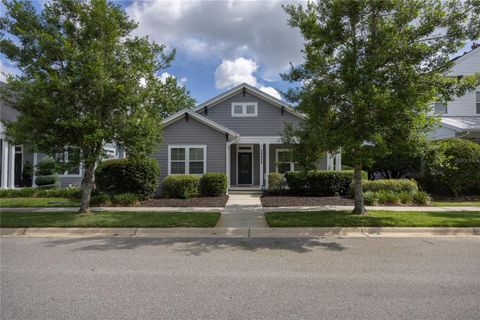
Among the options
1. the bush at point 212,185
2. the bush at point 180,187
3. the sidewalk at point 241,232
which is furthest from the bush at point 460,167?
the bush at point 180,187

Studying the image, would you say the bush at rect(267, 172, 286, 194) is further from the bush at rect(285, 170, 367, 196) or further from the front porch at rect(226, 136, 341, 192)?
the front porch at rect(226, 136, 341, 192)

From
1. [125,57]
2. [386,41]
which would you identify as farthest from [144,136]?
[386,41]

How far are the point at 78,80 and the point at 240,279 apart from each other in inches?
292

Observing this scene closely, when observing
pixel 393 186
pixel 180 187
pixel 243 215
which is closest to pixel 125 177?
pixel 180 187

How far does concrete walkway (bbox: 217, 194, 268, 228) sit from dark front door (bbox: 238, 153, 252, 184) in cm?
633

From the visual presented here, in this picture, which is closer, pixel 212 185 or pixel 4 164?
pixel 212 185

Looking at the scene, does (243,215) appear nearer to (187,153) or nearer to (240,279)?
(240,279)

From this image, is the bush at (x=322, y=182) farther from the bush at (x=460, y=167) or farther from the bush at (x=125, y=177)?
the bush at (x=125, y=177)

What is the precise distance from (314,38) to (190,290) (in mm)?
7630

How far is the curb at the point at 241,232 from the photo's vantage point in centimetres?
806

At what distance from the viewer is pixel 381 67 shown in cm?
847

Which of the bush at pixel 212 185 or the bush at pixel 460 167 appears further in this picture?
the bush at pixel 212 185

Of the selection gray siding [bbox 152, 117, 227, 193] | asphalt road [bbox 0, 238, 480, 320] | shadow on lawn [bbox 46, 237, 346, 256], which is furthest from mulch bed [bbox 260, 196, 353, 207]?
asphalt road [bbox 0, 238, 480, 320]

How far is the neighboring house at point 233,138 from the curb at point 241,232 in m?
7.68
